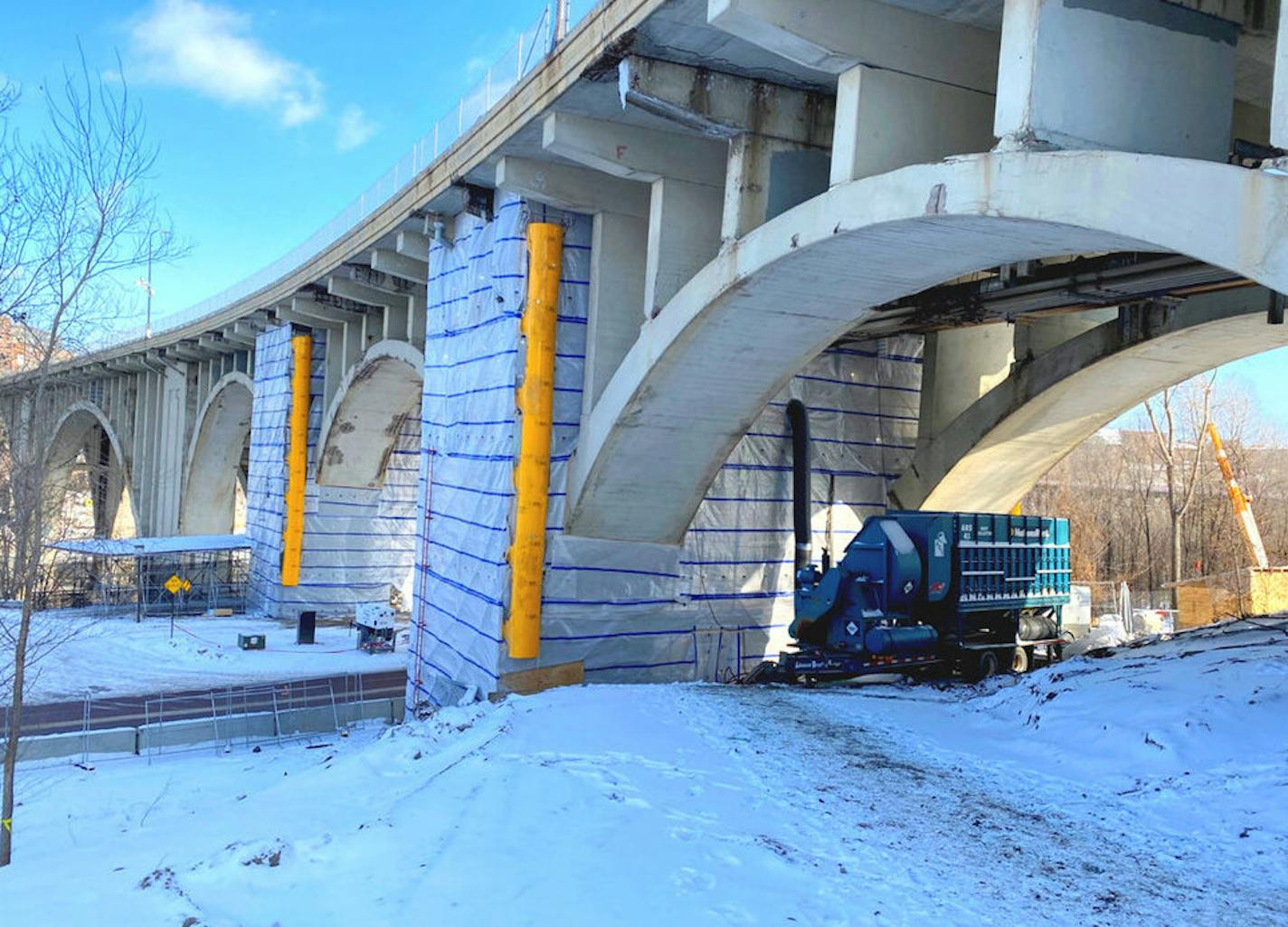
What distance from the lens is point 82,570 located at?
40.9 meters

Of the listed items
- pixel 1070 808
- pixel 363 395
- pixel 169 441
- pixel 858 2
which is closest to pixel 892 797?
pixel 1070 808

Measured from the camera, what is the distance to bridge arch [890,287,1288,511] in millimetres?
12820

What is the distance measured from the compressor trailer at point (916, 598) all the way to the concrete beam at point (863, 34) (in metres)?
6.86

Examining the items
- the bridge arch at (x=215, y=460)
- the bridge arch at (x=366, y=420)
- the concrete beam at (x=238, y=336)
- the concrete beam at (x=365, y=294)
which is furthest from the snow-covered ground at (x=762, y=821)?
the bridge arch at (x=215, y=460)

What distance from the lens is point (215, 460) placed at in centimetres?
4034

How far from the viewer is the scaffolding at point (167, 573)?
104 feet

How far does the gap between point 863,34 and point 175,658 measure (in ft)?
74.7

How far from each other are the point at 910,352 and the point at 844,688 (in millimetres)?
6739

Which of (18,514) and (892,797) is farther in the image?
(18,514)

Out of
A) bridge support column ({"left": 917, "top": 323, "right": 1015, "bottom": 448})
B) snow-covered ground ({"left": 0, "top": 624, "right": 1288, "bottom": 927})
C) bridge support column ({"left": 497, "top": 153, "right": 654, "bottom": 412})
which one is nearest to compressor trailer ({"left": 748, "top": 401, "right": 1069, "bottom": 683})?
bridge support column ({"left": 917, "top": 323, "right": 1015, "bottom": 448})

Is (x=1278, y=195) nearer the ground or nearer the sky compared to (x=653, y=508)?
nearer the sky

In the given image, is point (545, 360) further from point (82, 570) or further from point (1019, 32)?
point (82, 570)

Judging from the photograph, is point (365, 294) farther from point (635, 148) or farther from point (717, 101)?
point (717, 101)

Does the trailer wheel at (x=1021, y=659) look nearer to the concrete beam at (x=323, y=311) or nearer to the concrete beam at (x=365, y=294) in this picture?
the concrete beam at (x=365, y=294)
